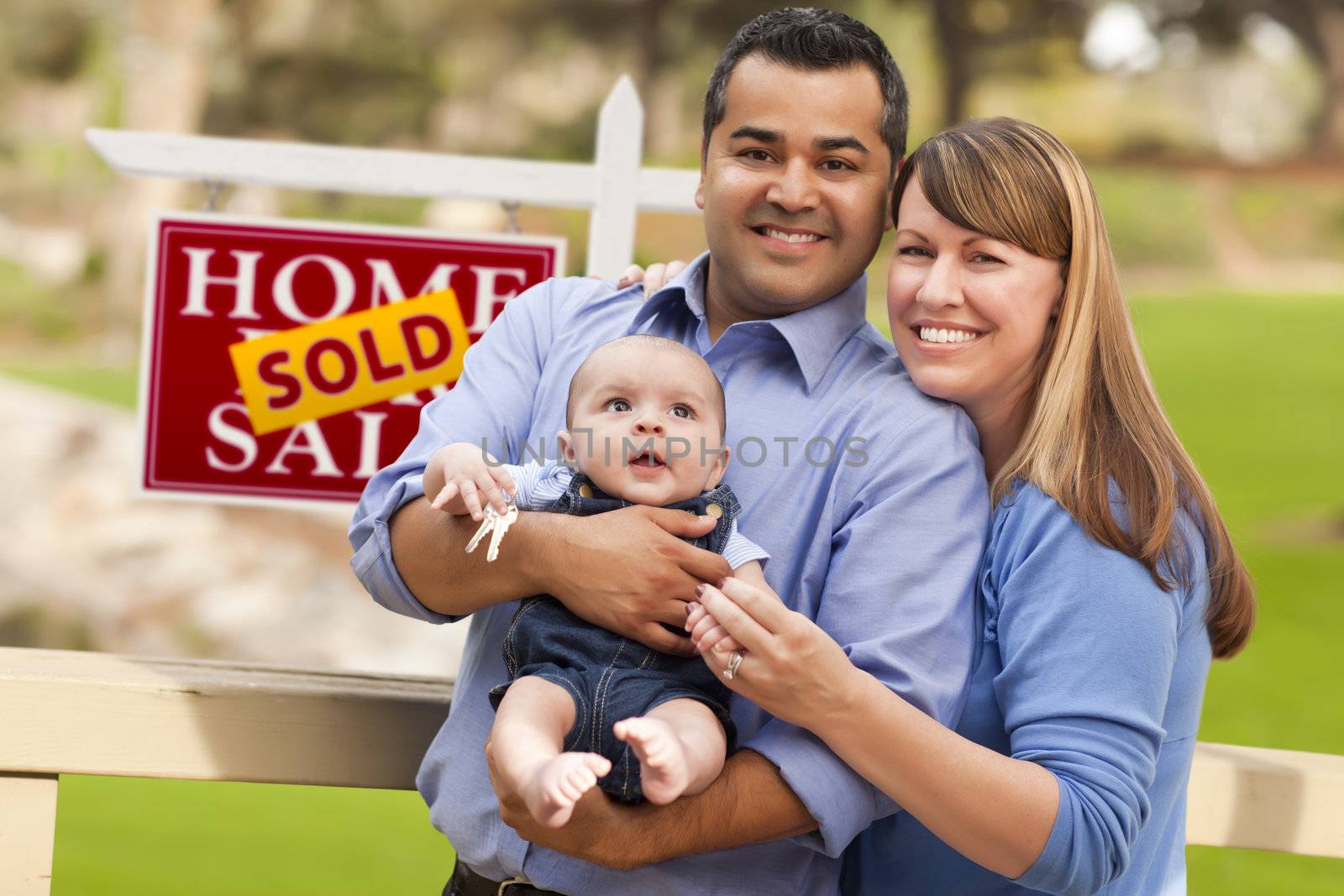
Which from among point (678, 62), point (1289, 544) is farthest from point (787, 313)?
point (678, 62)

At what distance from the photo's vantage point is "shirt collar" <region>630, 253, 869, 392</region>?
68.1 inches

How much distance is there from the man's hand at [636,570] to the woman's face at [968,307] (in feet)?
1.14

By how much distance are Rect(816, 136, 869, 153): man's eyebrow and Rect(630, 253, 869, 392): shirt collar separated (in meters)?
0.18

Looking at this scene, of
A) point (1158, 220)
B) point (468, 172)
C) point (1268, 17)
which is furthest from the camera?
point (1158, 220)

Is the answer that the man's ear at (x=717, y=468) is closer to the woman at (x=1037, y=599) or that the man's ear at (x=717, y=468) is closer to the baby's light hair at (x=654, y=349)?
the baby's light hair at (x=654, y=349)

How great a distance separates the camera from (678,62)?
14.0 m

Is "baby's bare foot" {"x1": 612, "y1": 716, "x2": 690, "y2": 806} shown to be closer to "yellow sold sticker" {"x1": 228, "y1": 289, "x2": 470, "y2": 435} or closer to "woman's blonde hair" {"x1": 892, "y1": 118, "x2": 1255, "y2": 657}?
"woman's blonde hair" {"x1": 892, "y1": 118, "x2": 1255, "y2": 657}

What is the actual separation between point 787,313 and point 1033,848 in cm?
74

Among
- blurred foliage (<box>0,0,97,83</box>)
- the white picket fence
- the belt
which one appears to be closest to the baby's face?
the belt

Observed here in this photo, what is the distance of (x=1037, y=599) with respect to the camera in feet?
4.90

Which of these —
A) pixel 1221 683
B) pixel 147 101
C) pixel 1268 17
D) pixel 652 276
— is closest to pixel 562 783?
pixel 652 276

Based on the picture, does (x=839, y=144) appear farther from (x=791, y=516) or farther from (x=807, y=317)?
(x=791, y=516)

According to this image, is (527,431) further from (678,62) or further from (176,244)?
(678,62)

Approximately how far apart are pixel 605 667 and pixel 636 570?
119 mm
